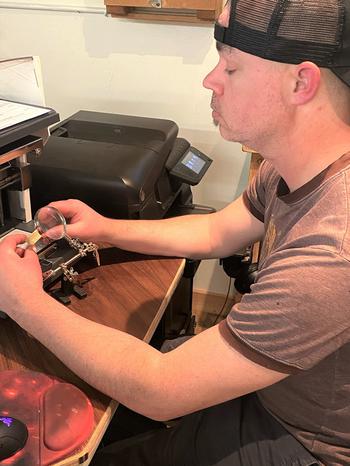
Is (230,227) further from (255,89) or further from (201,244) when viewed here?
(255,89)

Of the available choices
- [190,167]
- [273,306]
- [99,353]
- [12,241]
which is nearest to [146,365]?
[99,353]

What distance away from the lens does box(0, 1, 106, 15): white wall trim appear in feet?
5.92

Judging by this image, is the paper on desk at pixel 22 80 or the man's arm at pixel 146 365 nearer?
the man's arm at pixel 146 365

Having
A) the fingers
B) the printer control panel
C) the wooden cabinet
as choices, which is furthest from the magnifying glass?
the wooden cabinet

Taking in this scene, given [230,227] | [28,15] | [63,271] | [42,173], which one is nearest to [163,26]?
[28,15]

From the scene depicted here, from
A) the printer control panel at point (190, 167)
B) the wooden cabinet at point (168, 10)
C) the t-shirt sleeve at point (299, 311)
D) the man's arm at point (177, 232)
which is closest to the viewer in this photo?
the t-shirt sleeve at point (299, 311)

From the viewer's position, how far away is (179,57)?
182cm

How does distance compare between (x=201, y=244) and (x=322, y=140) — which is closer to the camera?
(x=322, y=140)

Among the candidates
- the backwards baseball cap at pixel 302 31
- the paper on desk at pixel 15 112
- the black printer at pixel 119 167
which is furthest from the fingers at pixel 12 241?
the backwards baseball cap at pixel 302 31

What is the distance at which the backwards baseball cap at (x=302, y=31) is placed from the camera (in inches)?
31.4

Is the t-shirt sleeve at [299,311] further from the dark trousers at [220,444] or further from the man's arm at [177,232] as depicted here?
the man's arm at [177,232]

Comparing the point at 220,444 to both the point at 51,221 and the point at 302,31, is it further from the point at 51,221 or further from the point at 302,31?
the point at 302,31

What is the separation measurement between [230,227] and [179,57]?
80 centimetres

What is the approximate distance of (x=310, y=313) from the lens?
2.48 feet
